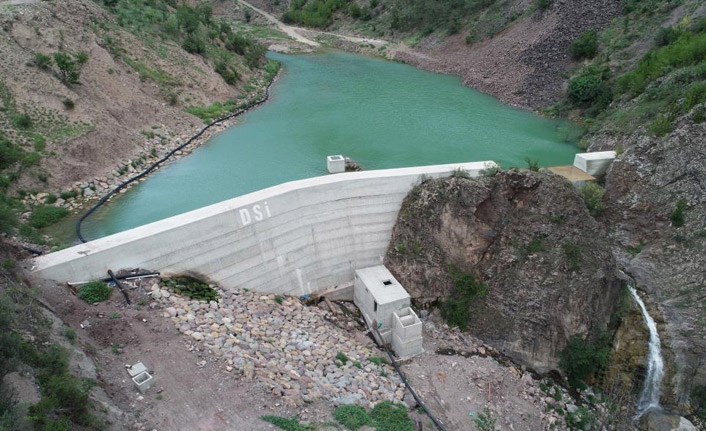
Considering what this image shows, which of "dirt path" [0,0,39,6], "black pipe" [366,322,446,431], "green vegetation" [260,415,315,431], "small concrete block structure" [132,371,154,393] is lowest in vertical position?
"black pipe" [366,322,446,431]

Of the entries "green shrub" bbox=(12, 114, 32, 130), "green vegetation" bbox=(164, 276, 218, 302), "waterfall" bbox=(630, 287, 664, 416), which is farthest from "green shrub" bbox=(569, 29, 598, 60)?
"green shrub" bbox=(12, 114, 32, 130)

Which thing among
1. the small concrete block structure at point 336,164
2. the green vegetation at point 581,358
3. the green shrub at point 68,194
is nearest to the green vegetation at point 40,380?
the green shrub at point 68,194

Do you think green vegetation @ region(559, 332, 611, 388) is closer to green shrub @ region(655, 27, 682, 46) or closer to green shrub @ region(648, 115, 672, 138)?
green shrub @ region(648, 115, 672, 138)

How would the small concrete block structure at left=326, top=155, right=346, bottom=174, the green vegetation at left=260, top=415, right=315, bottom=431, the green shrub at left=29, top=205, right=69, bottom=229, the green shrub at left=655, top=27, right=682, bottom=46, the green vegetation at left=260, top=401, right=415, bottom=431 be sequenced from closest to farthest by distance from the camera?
the green vegetation at left=260, top=415, right=315, bottom=431, the green vegetation at left=260, top=401, right=415, bottom=431, the green shrub at left=29, top=205, right=69, bottom=229, the small concrete block structure at left=326, top=155, right=346, bottom=174, the green shrub at left=655, top=27, right=682, bottom=46

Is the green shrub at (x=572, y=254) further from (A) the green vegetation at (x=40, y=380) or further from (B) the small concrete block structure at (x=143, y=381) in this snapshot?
(A) the green vegetation at (x=40, y=380)

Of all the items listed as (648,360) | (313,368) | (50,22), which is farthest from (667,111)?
(50,22)
